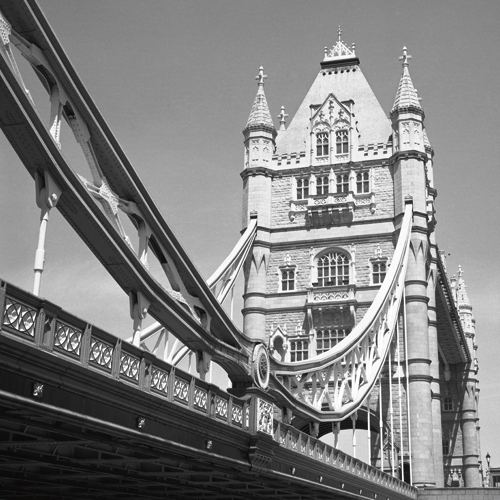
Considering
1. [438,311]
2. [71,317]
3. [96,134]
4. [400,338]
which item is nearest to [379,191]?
[400,338]

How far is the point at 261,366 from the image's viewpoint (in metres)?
18.3

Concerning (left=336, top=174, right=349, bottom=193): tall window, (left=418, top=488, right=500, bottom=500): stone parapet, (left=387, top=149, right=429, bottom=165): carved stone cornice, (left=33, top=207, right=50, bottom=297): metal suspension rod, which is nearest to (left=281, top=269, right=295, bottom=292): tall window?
→ (left=336, top=174, right=349, bottom=193): tall window

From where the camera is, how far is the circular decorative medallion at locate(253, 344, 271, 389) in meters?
17.8

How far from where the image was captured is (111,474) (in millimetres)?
17516

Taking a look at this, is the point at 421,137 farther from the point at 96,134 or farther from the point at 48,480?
the point at 96,134

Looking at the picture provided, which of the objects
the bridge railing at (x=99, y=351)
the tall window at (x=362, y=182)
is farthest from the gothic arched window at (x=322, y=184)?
the bridge railing at (x=99, y=351)

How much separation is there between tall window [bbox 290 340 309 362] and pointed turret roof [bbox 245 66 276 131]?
1046 centimetres

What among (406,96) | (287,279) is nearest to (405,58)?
(406,96)

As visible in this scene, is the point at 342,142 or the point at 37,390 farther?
the point at 342,142

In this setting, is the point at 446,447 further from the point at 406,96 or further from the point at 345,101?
the point at 406,96

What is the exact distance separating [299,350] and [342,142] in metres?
10.2


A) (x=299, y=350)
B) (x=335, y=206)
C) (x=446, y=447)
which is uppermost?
(x=335, y=206)

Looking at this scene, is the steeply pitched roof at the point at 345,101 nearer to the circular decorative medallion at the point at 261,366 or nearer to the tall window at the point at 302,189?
the tall window at the point at 302,189

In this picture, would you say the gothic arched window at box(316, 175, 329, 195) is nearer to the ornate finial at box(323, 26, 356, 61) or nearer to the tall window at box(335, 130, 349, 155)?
the tall window at box(335, 130, 349, 155)
